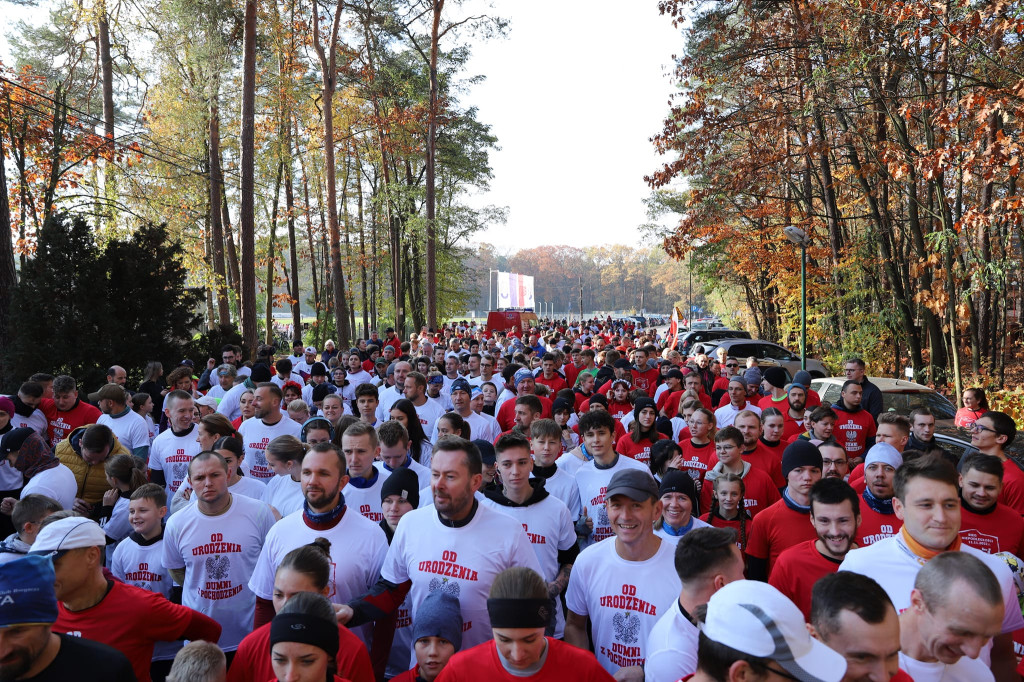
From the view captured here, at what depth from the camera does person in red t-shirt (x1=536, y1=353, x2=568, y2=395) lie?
11.7m

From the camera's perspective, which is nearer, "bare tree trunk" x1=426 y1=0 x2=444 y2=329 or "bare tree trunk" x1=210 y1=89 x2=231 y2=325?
"bare tree trunk" x1=210 y1=89 x2=231 y2=325

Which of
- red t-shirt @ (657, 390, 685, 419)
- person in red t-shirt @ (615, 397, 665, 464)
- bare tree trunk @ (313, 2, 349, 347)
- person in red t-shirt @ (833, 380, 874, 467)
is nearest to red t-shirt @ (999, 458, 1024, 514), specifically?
person in red t-shirt @ (833, 380, 874, 467)

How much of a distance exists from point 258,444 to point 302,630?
476cm

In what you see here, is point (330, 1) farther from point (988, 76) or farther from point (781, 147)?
point (988, 76)

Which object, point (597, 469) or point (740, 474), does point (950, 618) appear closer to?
point (740, 474)

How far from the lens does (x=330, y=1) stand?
23.3m

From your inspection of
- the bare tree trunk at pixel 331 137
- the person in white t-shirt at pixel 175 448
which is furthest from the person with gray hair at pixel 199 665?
the bare tree trunk at pixel 331 137

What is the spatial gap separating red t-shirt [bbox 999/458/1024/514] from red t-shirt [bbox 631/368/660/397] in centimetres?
694

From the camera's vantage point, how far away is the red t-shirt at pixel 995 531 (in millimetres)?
4305

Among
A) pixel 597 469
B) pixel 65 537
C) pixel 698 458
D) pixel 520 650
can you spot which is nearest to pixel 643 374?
pixel 698 458

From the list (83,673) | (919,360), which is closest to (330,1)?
(919,360)

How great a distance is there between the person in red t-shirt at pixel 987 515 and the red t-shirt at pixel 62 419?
8.46 meters

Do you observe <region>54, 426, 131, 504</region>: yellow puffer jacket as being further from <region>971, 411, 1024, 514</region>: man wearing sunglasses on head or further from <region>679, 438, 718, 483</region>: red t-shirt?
<region>971, 411, 1024, 514</region>: man wearing sunglasses on head

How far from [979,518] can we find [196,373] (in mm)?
14862
